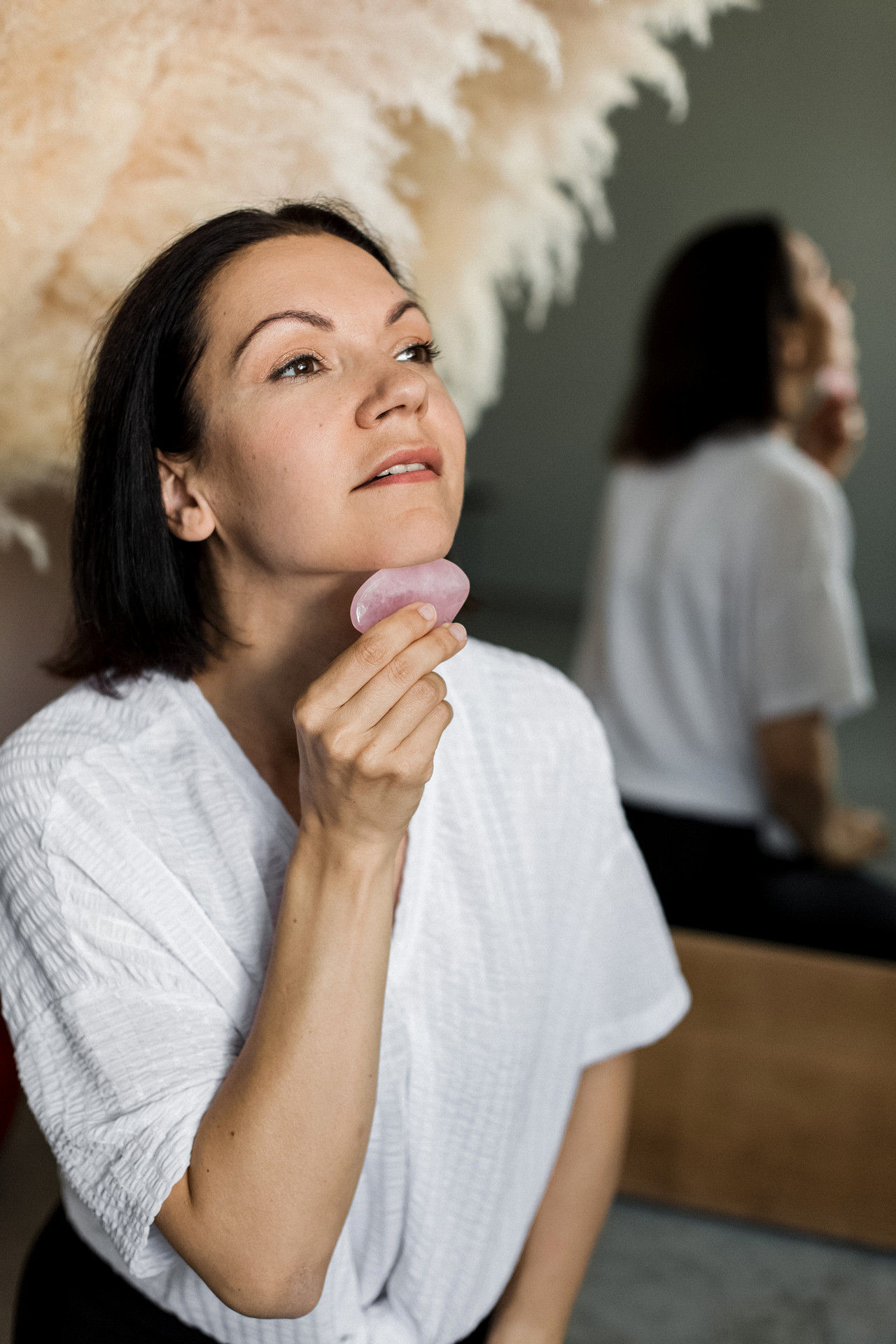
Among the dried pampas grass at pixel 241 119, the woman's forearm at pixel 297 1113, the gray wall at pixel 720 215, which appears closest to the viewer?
the woman's forearm at pixel 297 1113

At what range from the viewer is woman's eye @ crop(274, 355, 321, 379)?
71cm

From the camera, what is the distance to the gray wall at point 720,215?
2600mm

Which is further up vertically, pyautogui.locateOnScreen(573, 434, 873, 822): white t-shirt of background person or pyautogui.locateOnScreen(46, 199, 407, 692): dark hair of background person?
pyautogui.locateOnScreen(46, 199, 407, 692): dark hair of background person

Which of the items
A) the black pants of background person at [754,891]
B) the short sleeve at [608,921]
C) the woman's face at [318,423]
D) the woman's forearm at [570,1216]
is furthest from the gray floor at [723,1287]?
the woman's face at [318,423]

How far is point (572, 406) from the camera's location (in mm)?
4156

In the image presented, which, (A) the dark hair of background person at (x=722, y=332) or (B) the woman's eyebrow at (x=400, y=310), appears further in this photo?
(A) the dark hair of background person at (x=722, y=332)

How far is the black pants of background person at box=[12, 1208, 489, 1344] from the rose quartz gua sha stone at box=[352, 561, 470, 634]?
52 centimetres

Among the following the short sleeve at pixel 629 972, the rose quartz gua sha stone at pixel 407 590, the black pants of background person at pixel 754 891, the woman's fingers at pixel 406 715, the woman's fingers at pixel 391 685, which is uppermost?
the rose quartz gua sha stone at pixel 407 590

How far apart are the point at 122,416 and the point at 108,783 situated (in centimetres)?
26

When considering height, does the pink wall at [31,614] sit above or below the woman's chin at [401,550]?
below

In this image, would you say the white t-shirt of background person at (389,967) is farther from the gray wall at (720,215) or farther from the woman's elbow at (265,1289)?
the gray wall at (720,215)

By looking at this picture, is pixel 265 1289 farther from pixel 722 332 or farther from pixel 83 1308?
pixel 722 332

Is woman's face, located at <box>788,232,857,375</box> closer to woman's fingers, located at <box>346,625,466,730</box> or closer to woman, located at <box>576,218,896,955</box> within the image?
woman, located at <box>576,218,896,955</box>

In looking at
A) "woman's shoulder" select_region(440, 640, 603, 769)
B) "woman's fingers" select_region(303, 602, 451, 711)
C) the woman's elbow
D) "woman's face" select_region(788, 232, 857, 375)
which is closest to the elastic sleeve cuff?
"woman's shoulder" select_region(440, 640, 603, 769)
